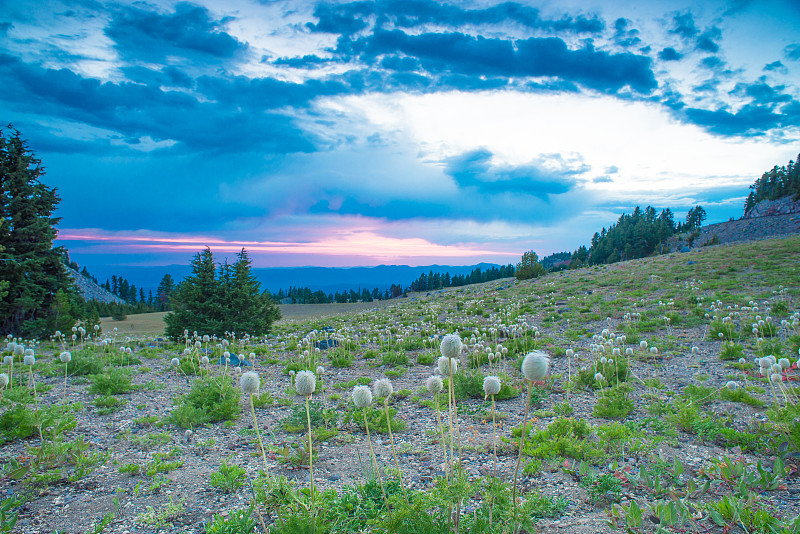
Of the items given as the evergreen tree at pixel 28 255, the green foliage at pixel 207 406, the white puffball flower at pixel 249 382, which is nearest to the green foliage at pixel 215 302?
the evergreen tree at pixel 28 255

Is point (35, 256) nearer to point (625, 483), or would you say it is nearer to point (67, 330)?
point (67, 330)

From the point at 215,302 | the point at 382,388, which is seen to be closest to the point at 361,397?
the point at 382,388

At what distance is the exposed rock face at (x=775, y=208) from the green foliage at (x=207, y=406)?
119358mm

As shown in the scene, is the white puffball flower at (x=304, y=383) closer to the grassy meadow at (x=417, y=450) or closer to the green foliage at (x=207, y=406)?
the grassy meadow at (x=417, y=450)

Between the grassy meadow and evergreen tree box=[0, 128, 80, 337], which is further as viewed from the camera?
evergreen tree box=[0, 128, 80, 337]

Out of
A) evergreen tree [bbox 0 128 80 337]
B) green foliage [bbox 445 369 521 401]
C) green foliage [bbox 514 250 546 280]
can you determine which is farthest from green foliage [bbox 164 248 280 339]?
green foliage [bbox 514 250 546 280]

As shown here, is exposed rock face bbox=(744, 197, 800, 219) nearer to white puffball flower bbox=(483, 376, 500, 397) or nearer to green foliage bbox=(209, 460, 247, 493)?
white puffball flower bbox=(483, 376, 500, 397)

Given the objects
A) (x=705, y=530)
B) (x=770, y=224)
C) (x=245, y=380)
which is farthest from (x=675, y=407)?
(x=770, y=224)

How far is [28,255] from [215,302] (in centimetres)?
928

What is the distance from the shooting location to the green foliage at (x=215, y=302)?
1691 centimetres

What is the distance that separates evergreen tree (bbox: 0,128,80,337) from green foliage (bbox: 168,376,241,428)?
14189 millimetres

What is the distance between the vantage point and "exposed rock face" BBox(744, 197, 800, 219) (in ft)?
290

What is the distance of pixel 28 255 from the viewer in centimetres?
1788

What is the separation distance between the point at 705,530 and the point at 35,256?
25.1 metres
